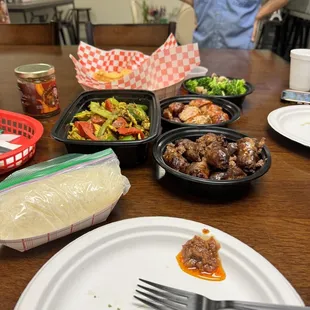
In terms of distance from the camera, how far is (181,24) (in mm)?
5359

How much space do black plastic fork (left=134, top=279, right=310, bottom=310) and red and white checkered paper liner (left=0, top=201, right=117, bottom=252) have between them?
18 cm

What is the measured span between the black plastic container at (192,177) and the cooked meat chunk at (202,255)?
15 cm

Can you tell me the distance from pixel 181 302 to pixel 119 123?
22.8 inches

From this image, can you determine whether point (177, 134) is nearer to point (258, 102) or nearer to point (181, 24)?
point (258, 102)

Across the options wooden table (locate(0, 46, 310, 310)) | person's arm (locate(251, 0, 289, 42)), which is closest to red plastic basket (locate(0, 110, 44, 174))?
wooden table (locate(0, 46, 310, 310))

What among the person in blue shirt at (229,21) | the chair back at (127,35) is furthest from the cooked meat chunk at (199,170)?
the person in blue shirt at (229,21)

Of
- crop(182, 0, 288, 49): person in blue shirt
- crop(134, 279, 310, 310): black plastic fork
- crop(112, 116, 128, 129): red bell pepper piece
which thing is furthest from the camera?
crop(182, 0, 288, 49): person in blue shirt

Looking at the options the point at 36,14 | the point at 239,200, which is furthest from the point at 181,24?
the point at 239,200

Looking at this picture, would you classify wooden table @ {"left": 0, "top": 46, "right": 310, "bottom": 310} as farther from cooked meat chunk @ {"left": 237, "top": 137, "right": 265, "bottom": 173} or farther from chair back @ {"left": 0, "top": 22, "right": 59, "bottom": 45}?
chair back @ {"left": 0, "top": 22, "right": 59, "bottom": 45}

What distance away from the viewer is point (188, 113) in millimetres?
1112

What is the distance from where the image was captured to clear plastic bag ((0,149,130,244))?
618 millimetres

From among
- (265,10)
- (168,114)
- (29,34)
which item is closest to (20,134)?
(168,114)

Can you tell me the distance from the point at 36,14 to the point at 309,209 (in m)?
6.86

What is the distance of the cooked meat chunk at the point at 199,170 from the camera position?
0.80 m
